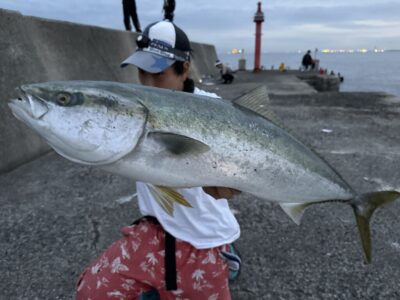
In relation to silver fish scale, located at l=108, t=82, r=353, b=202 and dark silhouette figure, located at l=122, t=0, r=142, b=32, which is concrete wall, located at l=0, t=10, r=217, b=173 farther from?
silver fish scale, located at l=108, t=82, r=353, b=202

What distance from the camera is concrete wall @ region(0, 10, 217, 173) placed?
4598 millimetres

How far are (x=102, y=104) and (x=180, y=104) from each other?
0.38m

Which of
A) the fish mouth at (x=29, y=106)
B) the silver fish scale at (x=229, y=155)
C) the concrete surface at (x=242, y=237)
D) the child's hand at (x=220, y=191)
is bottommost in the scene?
the concrete surface at (x=242, y=237)

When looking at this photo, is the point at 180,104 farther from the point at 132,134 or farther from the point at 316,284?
the point at 316,284

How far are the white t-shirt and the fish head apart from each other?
0.72 metres

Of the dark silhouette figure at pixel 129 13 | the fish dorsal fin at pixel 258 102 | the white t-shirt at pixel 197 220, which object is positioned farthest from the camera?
the dark silhouette figure at pixel 129 13

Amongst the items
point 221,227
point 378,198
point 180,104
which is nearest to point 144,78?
point 180,104

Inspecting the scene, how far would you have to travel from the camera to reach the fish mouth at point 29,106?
168cm

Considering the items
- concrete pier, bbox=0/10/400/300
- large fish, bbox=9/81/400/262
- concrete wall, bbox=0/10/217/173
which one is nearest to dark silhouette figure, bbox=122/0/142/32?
concrete wall, bbox=0/10/217/173

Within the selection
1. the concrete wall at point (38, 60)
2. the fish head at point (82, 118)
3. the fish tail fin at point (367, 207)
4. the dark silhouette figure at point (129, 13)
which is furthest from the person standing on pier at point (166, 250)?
the dark silhouette figure at point (129, 13)

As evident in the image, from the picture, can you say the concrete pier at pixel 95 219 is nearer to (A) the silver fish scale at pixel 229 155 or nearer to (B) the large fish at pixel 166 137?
(A) the silver fish scale at pixel 229 155

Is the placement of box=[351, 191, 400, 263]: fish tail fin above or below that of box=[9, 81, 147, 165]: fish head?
below

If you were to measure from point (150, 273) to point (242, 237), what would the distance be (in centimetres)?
139

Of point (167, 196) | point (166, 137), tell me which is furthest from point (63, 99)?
point (167, 196)
